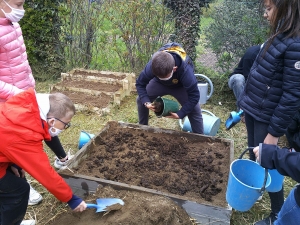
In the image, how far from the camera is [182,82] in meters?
3.21

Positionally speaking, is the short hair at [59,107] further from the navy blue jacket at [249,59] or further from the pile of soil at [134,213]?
the navy blue jacket at [249,59]

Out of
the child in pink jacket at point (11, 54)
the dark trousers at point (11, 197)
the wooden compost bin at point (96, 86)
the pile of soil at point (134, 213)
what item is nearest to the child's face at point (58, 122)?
the dark trousers at point (11, 197)

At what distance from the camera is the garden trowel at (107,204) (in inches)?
91.8

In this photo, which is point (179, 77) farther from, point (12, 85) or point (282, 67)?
point (12, 85)

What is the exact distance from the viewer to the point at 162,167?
2992 millimetres

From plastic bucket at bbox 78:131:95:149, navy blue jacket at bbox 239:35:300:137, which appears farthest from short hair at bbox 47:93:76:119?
plastic bucket at bbox 78:131:95:149

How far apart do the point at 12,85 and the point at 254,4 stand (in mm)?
3872

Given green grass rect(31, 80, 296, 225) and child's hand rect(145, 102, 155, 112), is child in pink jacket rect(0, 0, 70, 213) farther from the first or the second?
child's hand rect(145, 102, 155, 112)

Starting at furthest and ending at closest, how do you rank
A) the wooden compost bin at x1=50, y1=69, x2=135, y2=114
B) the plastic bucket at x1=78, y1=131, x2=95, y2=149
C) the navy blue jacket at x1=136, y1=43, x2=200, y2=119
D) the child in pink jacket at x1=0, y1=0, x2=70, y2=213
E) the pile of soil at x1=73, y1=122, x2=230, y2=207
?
the wooden compost bin at x1=50, y1=69, x2=135, y2=114 → the plastic bucket at x1=78, y1=131, x2=95, y2=149 → the navy blue jacket at x1=136, y1=43, x2=200, y2=119 → the pile of soil at x1=73, y1=122, x2=230, y2=207 → the child in pink jacket at x1=0, y1=0, x2=70, y2=213

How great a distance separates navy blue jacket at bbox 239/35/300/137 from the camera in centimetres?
201

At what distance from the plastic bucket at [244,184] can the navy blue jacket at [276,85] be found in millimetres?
324

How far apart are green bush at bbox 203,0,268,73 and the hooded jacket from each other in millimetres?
3670

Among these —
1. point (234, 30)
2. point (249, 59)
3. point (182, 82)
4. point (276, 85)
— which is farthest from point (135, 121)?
point (276, 85)

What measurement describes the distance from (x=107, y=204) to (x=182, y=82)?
1.51m
